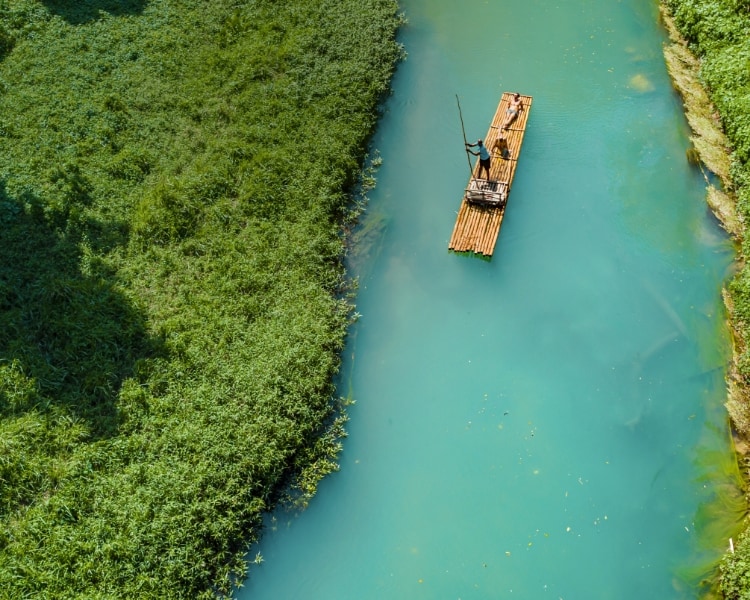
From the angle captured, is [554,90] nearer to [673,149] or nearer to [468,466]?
[673,149]

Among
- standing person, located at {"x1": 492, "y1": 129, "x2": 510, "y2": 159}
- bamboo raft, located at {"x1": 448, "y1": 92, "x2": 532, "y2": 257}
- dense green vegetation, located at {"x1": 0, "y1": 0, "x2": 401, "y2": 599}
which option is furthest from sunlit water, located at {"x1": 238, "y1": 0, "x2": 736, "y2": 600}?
dense green vegetation, located at {"x1": 0, "y1": 0, "x2": 401, "y2": 599}

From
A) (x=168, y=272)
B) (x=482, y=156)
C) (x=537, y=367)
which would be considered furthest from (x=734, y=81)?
(x=168, y=272)

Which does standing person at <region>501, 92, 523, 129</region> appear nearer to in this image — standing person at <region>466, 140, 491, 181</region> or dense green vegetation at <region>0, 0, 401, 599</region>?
standing person at <region>466, 140, 491, 181</region>

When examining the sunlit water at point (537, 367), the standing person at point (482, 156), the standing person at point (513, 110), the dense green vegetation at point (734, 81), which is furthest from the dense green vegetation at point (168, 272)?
the dense green vegetation at point (734, 81)

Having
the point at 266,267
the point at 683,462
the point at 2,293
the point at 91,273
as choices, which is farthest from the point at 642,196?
the point at 2,293

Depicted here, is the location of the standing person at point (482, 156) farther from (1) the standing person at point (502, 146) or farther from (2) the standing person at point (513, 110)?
(2) the standing person at point (513, 110)

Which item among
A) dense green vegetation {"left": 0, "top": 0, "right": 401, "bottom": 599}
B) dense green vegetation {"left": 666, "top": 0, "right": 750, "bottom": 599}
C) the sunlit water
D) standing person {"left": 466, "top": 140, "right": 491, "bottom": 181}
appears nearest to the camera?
dense green vegetation {"left": 0, "top": 0, "right": 401, "bottom": 599}

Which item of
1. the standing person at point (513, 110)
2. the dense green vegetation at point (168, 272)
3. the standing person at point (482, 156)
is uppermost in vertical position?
the standing person at point (513, 110)
